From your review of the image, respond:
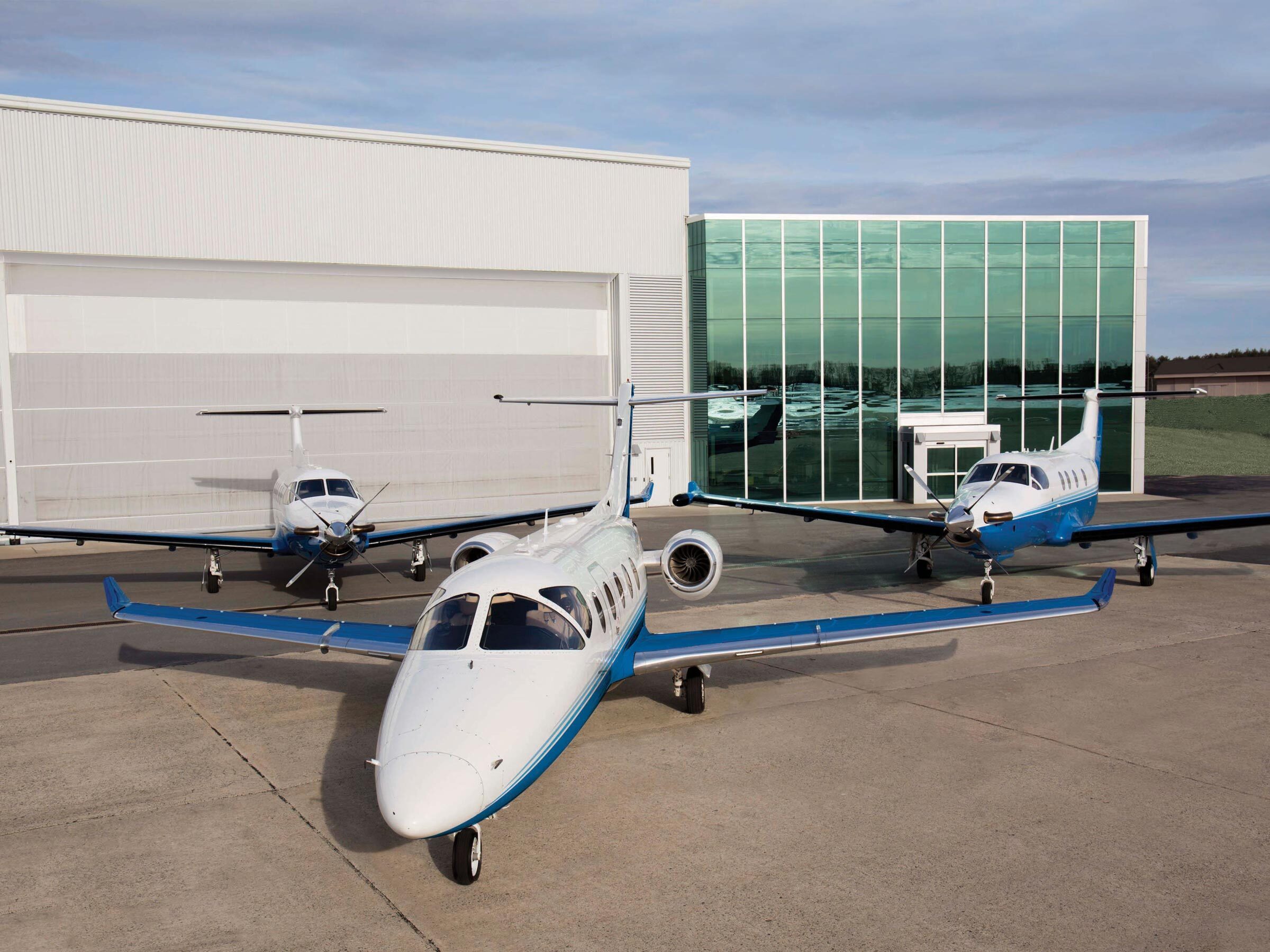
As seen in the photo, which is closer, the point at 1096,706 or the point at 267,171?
the point at 1096,706

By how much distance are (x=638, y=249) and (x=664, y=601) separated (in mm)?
20019

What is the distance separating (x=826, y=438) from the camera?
35.2 meters

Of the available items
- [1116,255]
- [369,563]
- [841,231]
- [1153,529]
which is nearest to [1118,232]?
[1116,255]

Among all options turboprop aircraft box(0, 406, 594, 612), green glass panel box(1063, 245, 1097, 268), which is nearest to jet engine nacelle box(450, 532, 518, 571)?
turboprop aircraft box(0, 406, 594, 612)

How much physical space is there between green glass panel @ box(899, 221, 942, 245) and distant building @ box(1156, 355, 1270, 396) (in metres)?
81.4

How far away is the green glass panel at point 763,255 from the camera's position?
34.8 m

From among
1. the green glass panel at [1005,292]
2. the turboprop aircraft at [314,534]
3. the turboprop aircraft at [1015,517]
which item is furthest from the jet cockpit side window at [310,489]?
the green glass panel at [1005,292]

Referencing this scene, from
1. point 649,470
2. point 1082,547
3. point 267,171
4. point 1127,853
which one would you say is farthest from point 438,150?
point 1127,853

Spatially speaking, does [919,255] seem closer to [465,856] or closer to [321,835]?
[321,835]

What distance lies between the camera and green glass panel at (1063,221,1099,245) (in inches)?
1417

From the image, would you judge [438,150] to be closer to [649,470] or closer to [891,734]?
[649,470]

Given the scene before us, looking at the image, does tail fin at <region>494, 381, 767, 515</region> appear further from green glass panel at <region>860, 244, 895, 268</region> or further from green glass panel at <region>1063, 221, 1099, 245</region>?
green glass panel at <region>1063, 221, 1099, 245</region>

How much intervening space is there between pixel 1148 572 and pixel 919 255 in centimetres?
1927

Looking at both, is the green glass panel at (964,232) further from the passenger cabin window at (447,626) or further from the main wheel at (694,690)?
the passenger cabin window at (447,626)
